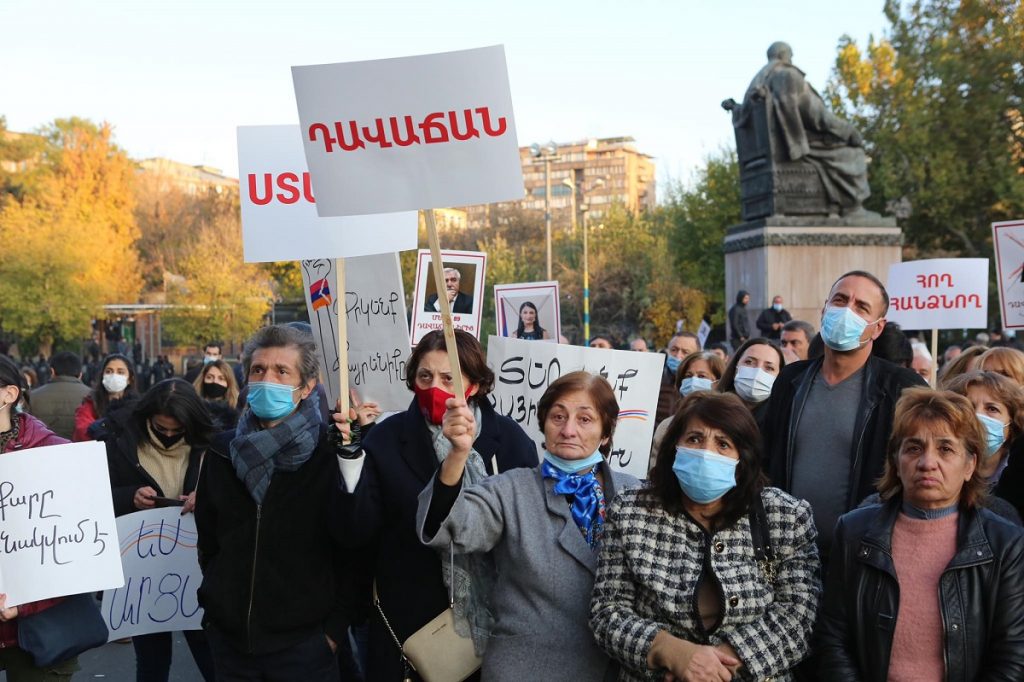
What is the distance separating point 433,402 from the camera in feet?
12.7

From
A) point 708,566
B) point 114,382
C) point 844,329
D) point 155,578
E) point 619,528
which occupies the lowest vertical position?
point 155,578

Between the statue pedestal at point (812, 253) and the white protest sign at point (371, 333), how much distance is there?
36.1ft

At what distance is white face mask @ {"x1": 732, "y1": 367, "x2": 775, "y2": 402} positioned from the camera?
5.69 meters

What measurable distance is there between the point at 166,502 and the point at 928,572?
3.68 meters

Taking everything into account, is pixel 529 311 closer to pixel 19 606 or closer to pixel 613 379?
pixel 613 379

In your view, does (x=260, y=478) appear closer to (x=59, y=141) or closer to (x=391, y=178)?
(x=391, y=178)

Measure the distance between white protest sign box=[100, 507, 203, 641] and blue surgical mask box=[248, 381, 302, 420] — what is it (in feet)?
5.27

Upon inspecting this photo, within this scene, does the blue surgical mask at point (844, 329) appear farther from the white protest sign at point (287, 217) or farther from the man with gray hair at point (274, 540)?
the man with gray hair at point (274, 540)

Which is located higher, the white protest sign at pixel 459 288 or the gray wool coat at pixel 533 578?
the white protest sign at pixel 459 288

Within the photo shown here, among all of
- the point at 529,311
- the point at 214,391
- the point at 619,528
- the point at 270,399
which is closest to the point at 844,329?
the point at 619,528

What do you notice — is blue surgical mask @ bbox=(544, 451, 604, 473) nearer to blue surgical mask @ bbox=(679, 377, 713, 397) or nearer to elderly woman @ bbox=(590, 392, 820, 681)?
elderly woman @ bbox=(590, 392, 820, 681)

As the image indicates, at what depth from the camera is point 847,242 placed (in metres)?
16.1

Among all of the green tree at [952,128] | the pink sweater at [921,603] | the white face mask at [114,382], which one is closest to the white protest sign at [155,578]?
the pink sweater at [921,603]

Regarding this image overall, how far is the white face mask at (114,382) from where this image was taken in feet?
28.4
